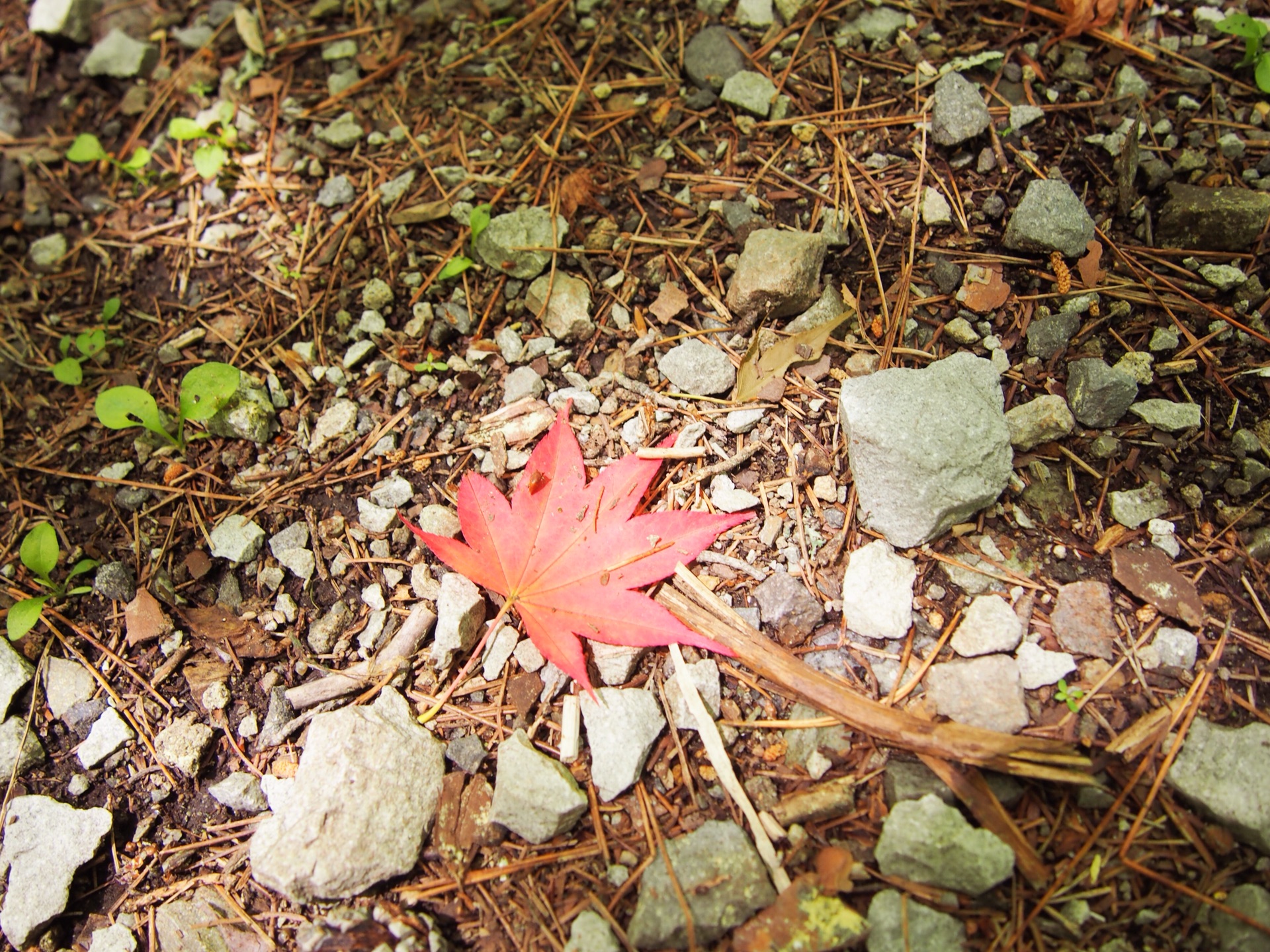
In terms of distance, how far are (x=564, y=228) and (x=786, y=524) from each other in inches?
46.9

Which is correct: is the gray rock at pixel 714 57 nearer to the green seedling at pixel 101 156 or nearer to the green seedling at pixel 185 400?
the green seedling at pixel 185 400

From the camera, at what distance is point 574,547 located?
71.9 inches

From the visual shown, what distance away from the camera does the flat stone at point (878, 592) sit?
174cm

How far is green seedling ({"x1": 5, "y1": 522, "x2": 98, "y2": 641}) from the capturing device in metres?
2.02

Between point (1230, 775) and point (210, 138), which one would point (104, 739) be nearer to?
point (210, 138)

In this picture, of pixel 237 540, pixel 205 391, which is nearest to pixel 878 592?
pixel 237 540

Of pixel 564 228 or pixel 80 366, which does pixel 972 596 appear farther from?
pixel 80 366

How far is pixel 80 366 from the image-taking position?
2.45 m

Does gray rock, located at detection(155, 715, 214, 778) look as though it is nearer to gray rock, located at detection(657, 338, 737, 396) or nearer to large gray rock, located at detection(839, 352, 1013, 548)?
gray rock, located at detection(657, 338, 737, 396)

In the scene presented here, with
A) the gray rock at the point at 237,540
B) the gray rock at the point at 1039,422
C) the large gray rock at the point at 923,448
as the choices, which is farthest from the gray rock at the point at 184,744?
the gray rock at the point at 1039,422

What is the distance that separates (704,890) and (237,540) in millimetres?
1546

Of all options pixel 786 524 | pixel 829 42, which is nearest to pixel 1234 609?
pixel 786 524

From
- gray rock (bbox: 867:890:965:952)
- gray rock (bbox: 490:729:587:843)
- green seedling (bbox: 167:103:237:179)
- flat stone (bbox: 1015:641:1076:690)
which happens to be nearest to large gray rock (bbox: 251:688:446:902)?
gray rock (bbox: 490:729:587:843)

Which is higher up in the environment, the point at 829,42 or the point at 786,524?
the point at 829,42
